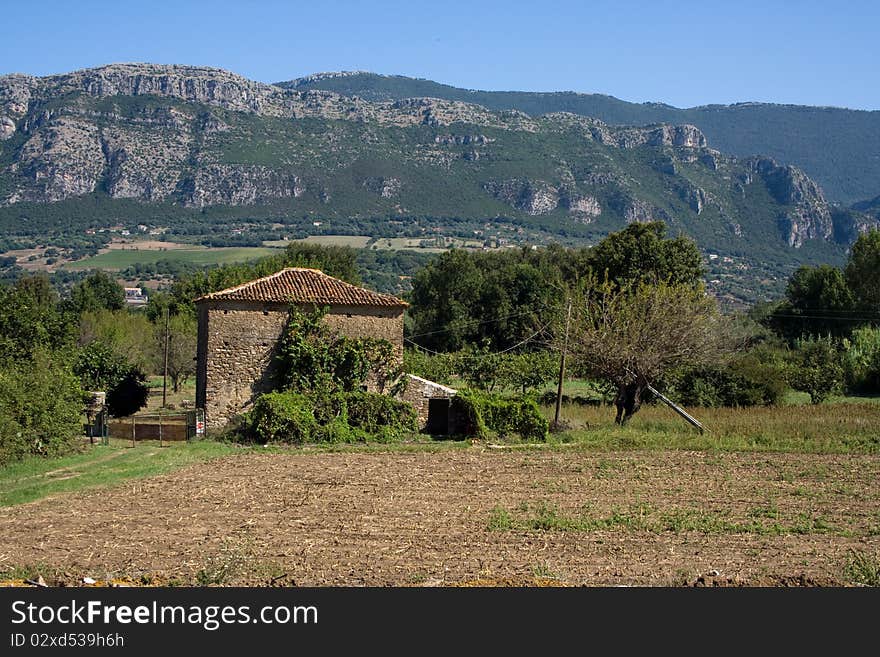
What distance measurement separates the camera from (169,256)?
143000 millimetres

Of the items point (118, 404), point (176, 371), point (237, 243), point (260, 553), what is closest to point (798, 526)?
point (260, 553)

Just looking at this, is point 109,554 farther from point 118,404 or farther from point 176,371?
point 176,371

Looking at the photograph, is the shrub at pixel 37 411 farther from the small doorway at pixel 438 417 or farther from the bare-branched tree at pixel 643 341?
the bare-branched tree at pixel 643 341

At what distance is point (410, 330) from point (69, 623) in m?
64.7

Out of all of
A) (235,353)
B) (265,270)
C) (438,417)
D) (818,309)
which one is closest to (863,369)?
(818,309)

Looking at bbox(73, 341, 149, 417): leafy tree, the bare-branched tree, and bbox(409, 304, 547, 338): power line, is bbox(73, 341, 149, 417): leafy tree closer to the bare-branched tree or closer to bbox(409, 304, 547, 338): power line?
the bare-branched tree

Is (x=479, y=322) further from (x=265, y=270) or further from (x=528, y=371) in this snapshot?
(x=528, y=371)

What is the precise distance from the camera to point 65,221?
153250mm

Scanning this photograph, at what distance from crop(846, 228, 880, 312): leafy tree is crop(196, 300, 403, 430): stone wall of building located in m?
56.6

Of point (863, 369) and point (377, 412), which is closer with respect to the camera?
point (377, 412)

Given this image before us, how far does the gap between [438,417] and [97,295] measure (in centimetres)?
5807

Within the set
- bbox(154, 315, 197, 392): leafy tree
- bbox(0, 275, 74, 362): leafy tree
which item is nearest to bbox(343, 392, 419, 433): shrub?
bbox(0, 275, 74, 362): leafy tree

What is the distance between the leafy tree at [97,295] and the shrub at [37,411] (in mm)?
47823

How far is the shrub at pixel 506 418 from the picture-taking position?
94.0 feet
